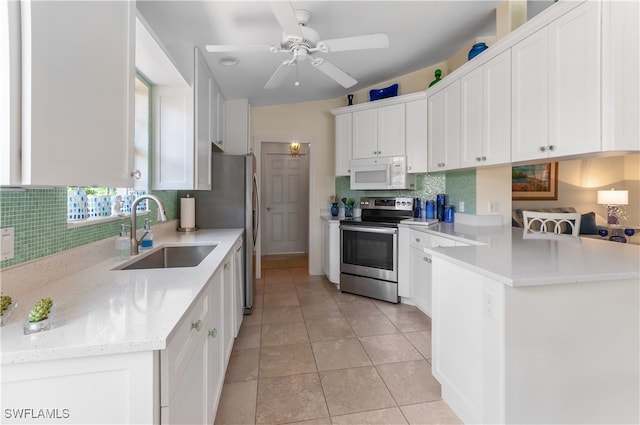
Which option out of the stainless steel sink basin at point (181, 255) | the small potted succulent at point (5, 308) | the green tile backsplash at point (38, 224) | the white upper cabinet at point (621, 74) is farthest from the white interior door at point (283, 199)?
the small potted succulent at point (5, 308)

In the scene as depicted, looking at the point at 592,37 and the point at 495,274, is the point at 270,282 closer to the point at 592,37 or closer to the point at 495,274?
the point at 495,274

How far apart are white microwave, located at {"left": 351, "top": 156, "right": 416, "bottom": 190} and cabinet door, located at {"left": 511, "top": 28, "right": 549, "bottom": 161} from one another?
141 centimetres

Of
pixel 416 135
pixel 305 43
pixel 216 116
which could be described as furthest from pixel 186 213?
pixel 416 135

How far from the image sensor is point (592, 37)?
1657 mm

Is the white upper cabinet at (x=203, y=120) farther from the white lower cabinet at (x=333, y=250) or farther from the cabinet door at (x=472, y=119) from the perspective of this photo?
the cabinet door at (x=472, y=119)

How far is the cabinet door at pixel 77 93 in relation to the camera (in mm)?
789

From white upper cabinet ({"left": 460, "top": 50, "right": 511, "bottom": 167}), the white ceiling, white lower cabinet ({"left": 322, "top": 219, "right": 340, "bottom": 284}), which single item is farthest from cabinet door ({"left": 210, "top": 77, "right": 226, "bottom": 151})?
white upper cabinet ({"left": 460, "top": 50, "right": 511, "bottom": 167})

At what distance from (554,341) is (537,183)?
440 centimetres

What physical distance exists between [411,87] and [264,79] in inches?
71.4

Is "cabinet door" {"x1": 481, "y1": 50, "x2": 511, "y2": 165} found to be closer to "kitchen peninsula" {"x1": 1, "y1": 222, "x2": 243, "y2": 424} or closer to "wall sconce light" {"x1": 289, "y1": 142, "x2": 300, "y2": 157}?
"kitchen peninsula" {"x1": 1, "y1": 222, "x2": 243, "y2": 424}

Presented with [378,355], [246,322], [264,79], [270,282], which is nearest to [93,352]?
[378,355]

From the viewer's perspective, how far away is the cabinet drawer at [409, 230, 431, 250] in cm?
294

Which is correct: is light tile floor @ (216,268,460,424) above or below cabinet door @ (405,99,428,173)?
below

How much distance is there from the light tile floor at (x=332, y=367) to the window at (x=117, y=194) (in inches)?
51.2
